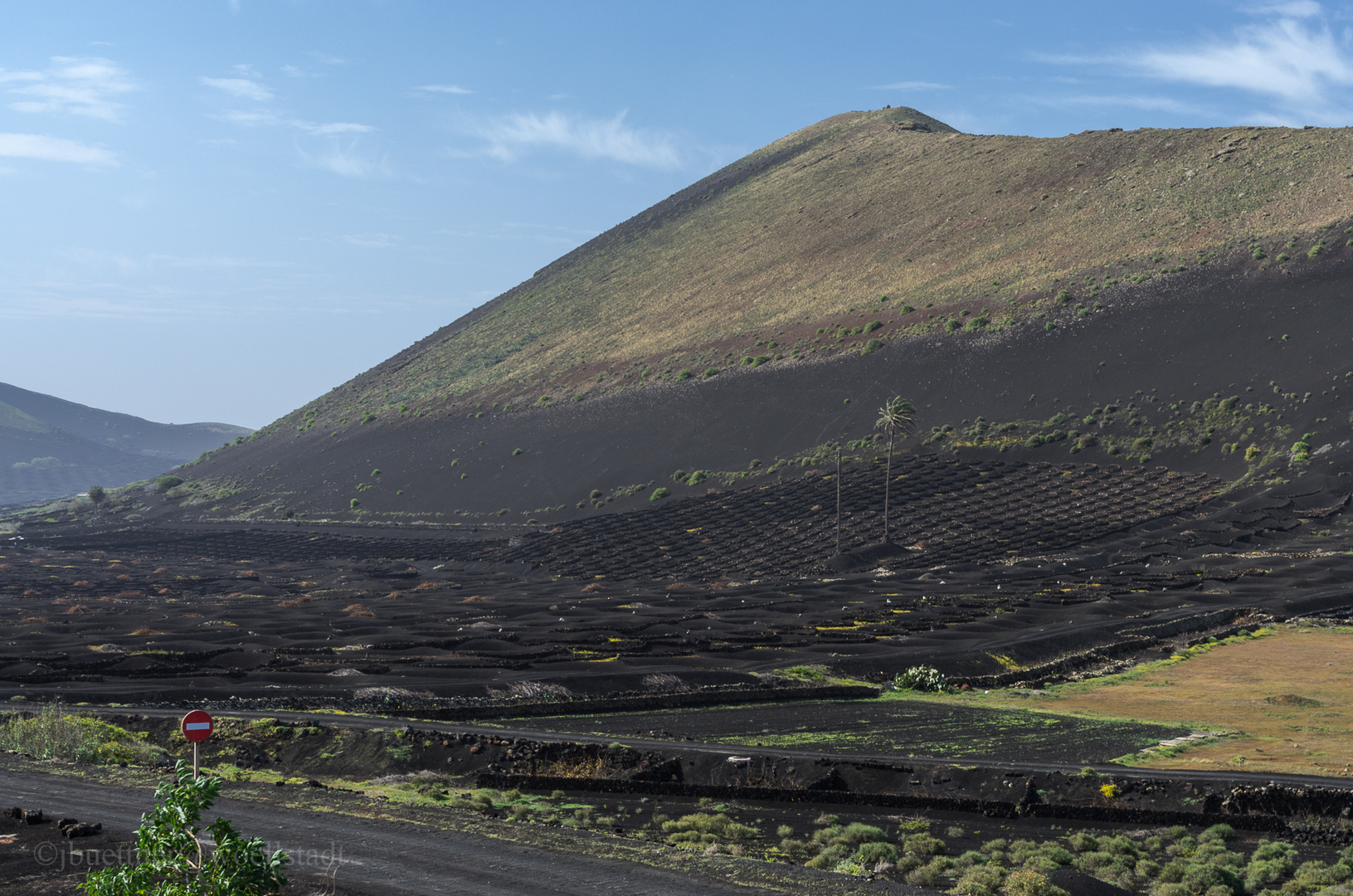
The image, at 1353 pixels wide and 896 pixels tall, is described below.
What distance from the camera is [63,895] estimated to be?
13.9 metres

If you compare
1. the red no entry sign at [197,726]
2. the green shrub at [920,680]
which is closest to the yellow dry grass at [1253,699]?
the green shrub at [920,680]

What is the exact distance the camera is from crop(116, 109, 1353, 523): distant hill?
108m

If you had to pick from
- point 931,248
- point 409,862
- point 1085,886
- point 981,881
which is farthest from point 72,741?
point 931,248

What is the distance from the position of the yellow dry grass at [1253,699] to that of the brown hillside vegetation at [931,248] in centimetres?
8538

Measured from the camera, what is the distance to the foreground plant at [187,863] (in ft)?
31.4

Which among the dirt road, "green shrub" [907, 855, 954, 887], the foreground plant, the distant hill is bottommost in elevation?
"green shrub" [907, 855, 954, 887]

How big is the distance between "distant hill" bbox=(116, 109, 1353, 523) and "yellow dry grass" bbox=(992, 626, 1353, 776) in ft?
162

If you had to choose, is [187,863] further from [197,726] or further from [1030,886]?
[1030,886]

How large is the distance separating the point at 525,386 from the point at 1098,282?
273 ft

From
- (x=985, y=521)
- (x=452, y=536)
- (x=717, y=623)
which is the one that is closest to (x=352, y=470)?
(x=452, y=536)

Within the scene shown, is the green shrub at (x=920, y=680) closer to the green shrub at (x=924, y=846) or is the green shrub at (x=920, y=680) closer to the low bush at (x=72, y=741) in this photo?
the green shrub at (x=924, y=846)

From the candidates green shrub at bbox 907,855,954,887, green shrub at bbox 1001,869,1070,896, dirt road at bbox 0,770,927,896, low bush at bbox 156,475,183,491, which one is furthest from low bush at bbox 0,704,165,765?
low bush at bbox 156,475,183,491

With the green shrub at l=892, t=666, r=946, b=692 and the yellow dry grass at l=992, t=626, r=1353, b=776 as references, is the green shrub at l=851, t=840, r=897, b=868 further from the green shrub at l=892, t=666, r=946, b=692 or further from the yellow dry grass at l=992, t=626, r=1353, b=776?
the green shrub at l=892, t=666, r=946, b=692

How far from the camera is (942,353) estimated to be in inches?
5054
